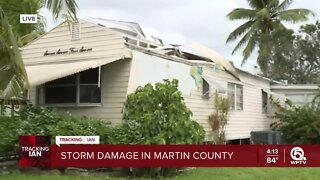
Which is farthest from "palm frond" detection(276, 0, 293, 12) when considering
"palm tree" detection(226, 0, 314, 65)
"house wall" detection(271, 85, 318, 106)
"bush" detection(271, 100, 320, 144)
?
"bush" detection(271, 100, 320, 144)

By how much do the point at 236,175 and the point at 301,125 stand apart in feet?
31.2

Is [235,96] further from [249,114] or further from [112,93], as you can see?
[112,93]

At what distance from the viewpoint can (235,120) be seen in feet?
64.6

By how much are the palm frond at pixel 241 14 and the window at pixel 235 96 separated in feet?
51.0

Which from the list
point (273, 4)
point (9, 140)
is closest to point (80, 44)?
point (9, 140)

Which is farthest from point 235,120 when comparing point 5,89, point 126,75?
point 5,89

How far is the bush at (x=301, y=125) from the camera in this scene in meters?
20.3

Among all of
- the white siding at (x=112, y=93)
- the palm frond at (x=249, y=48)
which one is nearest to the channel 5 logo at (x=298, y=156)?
the white siding at (x=112, y=93)

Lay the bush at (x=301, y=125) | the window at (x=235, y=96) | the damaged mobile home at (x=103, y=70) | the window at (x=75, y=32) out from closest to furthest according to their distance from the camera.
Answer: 1. the damaged mobile home at (x=103, y=70)
2. the window at (x=75, y=32)
3. the window at (x=235, y=96)
4. the bush at (x=301, y=125)

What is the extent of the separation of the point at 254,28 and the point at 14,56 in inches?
1014

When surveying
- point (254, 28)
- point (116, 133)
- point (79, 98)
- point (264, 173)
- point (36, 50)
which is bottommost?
→ point (264, 173)

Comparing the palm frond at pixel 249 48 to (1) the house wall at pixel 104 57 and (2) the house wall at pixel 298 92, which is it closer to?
(2) the house wall at pixel 298 92

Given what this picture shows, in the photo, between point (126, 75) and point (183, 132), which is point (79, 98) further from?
point (183, 132)

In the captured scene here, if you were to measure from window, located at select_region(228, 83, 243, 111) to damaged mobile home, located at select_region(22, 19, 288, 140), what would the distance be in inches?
58.5
